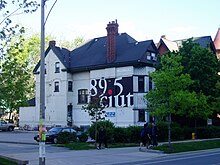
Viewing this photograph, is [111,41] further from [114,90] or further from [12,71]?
[12,71]

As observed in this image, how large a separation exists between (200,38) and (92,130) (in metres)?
30.4

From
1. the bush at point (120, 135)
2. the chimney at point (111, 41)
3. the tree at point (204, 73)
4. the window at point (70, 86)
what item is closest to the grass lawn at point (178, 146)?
the bush at point (120, 135)

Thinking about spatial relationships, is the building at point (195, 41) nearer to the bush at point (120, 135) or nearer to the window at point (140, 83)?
the window at point (140, 83)

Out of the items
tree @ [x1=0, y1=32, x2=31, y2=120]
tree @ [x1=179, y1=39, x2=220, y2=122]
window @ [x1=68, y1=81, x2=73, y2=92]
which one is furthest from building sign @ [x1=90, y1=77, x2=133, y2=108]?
tree @ [x1=0, y1=32, x2=31, y2=120]

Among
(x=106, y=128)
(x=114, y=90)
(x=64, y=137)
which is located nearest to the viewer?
(x=106, y=128)

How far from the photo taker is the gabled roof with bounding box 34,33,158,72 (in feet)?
154

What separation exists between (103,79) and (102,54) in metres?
3.70

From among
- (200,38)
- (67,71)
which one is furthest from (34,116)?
(200,38)

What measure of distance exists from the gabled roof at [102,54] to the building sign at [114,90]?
1.94 m

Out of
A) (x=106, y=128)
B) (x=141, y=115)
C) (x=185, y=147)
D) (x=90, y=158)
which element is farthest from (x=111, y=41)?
(x=90, y=158)

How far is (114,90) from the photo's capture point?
4847 centimetres

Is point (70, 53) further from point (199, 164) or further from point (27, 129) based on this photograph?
point (199, 164)

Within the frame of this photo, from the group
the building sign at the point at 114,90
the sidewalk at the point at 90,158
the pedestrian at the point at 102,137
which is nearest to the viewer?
the sidewalk at the point at 90,158

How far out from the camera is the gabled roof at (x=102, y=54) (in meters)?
46.9
